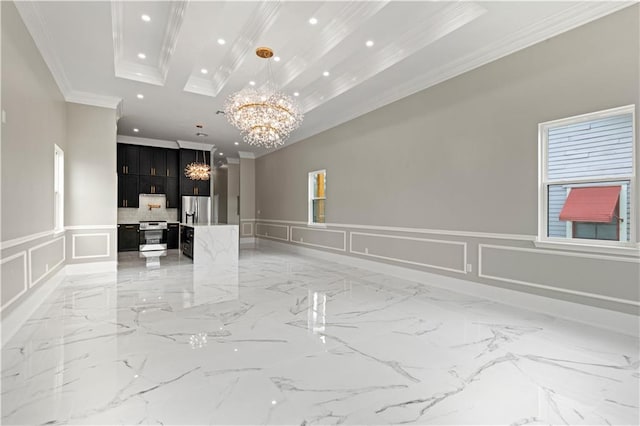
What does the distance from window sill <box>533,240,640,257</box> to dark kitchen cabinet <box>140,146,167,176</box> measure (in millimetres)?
9713

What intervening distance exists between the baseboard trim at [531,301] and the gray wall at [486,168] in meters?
0.08

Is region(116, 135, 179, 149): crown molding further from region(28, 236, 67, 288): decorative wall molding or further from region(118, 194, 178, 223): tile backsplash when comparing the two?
region(28, 236, 67, 288): decorative wall molding

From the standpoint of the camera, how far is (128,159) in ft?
30.7

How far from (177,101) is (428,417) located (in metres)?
6.61

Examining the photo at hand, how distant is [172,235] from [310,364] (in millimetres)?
8815

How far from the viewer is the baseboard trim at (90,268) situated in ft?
19.5

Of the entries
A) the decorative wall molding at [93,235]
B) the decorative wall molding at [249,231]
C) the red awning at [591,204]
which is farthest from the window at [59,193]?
the red awning at [591,204]

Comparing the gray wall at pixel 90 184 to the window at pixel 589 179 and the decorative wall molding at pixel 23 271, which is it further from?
the window at pixel 589 179

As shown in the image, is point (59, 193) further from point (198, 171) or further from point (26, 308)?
point (198, 171)

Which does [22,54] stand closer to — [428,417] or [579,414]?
[428,417]

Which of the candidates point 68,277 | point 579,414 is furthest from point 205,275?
point 579,414

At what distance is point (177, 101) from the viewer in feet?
20.9

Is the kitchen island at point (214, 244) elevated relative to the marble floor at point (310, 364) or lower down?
elevated

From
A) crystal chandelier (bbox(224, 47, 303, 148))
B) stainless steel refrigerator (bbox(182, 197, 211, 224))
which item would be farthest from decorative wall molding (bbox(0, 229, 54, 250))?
stainless steel refrigerator (bbox(182, 197, 211, 224))
